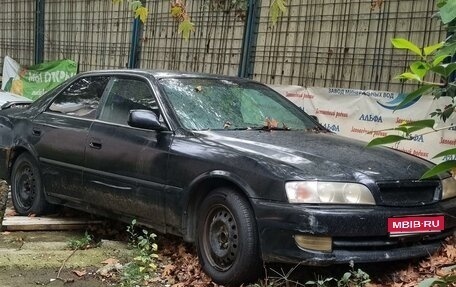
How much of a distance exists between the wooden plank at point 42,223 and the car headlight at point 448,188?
341 centimetres

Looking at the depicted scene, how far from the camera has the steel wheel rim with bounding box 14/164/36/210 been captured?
6.10m

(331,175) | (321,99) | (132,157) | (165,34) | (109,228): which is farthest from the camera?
(165,34)

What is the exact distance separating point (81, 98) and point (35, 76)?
8132 millimetres

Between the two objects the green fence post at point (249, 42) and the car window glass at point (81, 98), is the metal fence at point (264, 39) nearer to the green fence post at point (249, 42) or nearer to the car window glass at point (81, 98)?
the green fence post at point (249, 42)

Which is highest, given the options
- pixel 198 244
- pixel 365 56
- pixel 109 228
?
pixel 365 56

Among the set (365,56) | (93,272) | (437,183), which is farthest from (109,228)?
(365,56)

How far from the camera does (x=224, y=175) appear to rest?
411 cm

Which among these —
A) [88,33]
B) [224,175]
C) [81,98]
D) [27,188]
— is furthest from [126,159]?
[88,33]

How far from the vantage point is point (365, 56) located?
299 inches

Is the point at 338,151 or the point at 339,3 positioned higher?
the point at 339,3

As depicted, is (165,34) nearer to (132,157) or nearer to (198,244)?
(132,157)

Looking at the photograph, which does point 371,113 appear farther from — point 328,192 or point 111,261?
point 111,261

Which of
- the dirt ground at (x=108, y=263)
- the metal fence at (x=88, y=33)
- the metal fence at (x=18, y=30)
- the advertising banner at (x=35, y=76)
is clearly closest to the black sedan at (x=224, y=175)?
the dirt ground at (x=108, y=263)

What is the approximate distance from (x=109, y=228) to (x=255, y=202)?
8.18 feet
